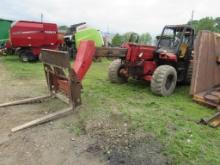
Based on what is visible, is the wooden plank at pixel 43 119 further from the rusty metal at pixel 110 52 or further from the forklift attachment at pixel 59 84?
the rusty metal at pixel 110 52

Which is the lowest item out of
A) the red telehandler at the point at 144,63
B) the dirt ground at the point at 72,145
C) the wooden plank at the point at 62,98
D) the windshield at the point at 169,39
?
the dirt ground at the point at 72,145

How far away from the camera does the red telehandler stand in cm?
457

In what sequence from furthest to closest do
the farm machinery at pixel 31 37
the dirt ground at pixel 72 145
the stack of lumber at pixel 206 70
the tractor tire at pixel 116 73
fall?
1. the farm machinery at pixel 31 37
2. the tractor tire at pixel 116 73
3. the stack of lumber at pixel 206 70
4. the dirt ground at pixel 72 145

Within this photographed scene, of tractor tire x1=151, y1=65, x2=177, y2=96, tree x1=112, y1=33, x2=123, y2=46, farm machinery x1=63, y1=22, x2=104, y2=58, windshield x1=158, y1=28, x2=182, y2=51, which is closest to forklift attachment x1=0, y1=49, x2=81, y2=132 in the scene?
tractor tire x1=151, y1=65, x2=177, y2=96

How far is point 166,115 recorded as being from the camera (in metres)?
4.44

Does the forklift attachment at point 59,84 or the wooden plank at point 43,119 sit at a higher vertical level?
the forklift attachment at point 59,84

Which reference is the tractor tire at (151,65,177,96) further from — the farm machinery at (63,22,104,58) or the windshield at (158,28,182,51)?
the farm machinery at (63,22,104,58)

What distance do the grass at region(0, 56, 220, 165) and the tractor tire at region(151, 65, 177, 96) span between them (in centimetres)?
16

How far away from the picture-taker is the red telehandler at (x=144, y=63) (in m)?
4.57

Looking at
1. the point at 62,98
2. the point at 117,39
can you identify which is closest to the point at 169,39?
the point at 62,98

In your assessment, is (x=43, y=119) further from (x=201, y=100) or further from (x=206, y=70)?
(x=206, y=70)

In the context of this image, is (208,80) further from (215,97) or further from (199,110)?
(199,110)

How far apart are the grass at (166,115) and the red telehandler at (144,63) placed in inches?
13.4

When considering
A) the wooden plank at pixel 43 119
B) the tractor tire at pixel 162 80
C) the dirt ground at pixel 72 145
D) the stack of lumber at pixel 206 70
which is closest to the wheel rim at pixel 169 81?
the tractor tire at pixel 162 80
